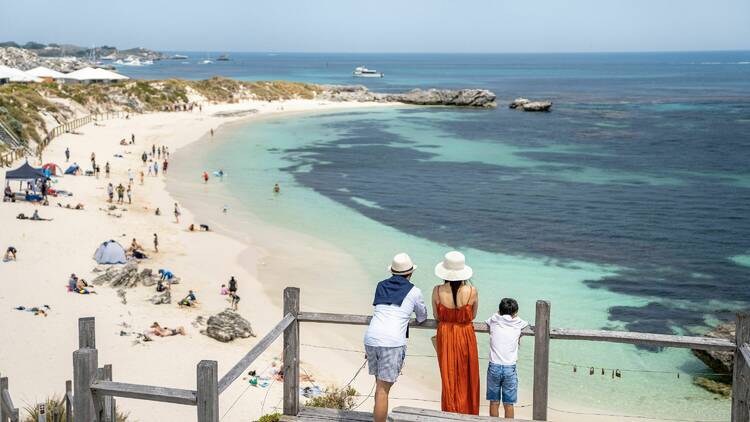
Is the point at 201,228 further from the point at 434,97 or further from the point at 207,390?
the point at 434,97

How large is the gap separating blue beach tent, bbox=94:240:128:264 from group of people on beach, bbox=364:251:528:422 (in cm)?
1864

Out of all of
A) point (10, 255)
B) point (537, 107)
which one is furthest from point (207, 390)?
point (537, 107)

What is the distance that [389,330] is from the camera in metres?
6.44

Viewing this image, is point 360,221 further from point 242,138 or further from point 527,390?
point 242,138

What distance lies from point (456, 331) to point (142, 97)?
78946mm

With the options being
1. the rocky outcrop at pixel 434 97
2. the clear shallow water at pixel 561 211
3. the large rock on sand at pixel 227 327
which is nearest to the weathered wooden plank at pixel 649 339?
the clear shallow water at pixel 561 211

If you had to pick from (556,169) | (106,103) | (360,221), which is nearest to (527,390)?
(360,221)

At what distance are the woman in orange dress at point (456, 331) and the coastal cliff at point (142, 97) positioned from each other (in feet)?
136

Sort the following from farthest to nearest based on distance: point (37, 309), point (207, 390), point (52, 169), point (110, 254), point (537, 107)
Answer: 1. point (537, 107)
2. point (52, 169)
3. point (110, 254)
4. point (37, 309)
5. point (207, 390)

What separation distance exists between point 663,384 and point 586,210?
21.4m

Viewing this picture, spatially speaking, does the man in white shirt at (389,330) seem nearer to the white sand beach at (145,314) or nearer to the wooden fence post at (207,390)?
the wooden fence post at (207,390)

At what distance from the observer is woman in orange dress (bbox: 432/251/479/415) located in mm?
6582

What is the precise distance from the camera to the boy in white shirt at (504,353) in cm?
679

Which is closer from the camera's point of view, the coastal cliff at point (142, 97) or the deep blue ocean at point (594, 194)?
the deep blue ocean at point (594, 194)
